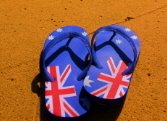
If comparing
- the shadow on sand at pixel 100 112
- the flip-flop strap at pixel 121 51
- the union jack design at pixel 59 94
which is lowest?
the shadow on sand at pixel 100 112

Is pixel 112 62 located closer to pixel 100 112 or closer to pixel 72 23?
pixel 100 112

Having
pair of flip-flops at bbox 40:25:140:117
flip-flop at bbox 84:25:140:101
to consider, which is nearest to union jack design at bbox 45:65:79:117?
pair of flip-flops at bbox 40:25:140:117

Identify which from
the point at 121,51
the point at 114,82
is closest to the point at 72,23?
Result: the point at 121,51

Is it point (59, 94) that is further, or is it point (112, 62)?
point (112, 62)

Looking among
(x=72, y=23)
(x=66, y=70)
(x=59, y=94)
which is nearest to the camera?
(x=59, y=94)

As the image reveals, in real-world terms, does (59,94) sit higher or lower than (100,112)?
higher

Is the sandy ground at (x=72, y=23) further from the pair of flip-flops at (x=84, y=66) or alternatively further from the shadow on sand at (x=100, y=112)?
the pair of flip-flops at (x=84, y=66)

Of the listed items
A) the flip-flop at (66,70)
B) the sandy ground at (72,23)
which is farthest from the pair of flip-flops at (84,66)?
the sandy ground at (72,23)
